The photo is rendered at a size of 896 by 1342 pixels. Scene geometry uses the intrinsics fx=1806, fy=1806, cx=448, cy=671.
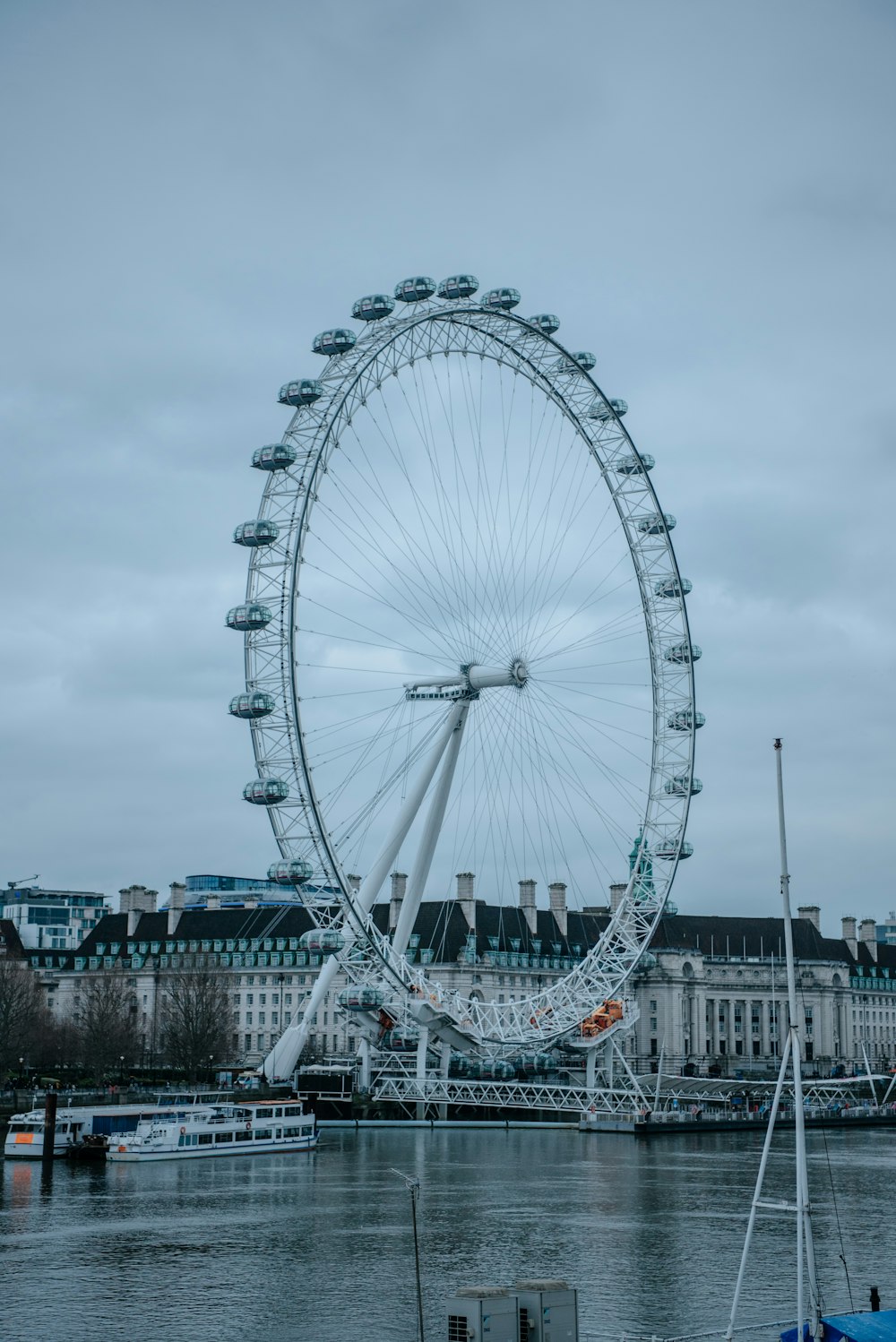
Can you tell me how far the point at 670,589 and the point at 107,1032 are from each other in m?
41.9

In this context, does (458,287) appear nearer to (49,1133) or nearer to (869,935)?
(49,1133)

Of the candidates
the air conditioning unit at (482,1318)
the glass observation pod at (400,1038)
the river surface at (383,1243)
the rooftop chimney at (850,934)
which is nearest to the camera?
the air conditioning unit at (482,1318)

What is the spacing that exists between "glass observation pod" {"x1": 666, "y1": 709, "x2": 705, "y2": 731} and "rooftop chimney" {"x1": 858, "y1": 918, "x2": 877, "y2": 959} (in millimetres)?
81537

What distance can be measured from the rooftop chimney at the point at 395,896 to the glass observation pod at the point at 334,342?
56.6 m

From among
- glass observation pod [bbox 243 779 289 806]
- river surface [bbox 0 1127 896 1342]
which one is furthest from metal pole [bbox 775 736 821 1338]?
glass observation pod [bbox 243 779 289 806]

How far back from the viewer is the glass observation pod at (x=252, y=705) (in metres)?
74.8

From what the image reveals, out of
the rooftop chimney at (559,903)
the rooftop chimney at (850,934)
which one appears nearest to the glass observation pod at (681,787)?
the rooftop chimney at (559,903)

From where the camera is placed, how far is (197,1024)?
10888 cm

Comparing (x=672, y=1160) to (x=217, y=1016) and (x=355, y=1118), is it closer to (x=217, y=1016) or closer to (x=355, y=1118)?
(x=355, y=1118)

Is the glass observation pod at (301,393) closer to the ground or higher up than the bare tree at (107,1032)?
higher up

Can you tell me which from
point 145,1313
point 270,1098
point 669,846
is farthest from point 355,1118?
point 145,1313

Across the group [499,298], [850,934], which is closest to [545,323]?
[499,298]

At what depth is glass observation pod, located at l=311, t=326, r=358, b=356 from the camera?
7719cm

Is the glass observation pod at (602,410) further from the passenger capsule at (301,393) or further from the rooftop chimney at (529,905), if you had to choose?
the rooftop chimney at (529,905)
